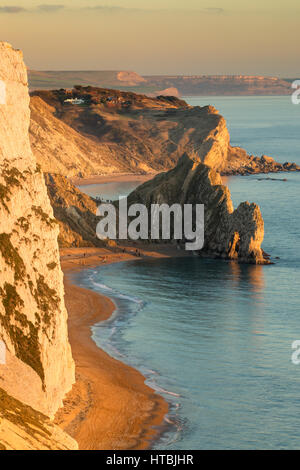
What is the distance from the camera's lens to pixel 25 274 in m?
43.3

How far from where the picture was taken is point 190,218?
107 meters

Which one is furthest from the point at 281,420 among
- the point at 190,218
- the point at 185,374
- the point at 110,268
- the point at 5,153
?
the point at 190,218

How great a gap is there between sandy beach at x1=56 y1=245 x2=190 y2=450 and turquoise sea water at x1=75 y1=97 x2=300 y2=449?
3.49 feet

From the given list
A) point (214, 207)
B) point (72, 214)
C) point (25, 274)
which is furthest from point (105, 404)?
point (214, 207)

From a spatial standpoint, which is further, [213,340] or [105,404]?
[213,340]

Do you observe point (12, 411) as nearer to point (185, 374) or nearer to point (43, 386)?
point (43, 386)

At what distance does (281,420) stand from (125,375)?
37.5 ft

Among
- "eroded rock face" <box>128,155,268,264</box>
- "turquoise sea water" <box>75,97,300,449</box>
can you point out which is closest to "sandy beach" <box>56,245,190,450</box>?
"turquoise sea water" <box>75,97,300,449</box>

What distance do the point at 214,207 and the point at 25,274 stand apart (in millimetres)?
63957

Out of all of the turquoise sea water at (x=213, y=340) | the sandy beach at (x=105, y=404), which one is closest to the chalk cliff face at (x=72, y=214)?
the turquoise sea water at (x=213, y=340)

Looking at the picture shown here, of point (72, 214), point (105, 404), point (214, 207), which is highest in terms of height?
point (214, 207)

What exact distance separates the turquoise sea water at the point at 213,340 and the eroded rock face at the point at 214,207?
2.81m

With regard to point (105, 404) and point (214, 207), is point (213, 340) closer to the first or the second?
point (105, 404)

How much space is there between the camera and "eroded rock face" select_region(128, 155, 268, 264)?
9875cm
